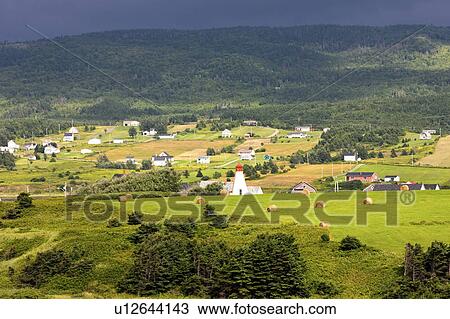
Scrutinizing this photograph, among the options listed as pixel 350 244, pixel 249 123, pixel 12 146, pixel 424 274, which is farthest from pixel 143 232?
pixel 249 123

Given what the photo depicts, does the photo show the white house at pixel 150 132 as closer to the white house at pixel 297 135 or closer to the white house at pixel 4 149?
the white house at pixel 4 149

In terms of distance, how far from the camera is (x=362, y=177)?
94.2 metres

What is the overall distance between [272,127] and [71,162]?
64.4 meters

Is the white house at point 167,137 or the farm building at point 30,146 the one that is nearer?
the farm building at point 30,146

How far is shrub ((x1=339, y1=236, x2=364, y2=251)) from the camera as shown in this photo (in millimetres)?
45125

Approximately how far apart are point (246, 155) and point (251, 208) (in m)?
72.5

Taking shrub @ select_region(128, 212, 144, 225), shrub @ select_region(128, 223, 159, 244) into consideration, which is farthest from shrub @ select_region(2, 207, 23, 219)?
shrub @ select_region(128, 223, 159, 244)

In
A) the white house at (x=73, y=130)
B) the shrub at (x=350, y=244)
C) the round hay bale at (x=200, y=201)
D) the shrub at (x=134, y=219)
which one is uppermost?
the white house at (x=73, y=130)

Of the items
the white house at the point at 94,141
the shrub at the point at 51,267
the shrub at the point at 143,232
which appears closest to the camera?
the shrub at the point at 51,267

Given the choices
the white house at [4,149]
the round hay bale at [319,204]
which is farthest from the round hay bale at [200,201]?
the white house at [4,149]

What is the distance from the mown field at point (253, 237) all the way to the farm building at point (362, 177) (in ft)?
101

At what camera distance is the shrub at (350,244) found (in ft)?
148
